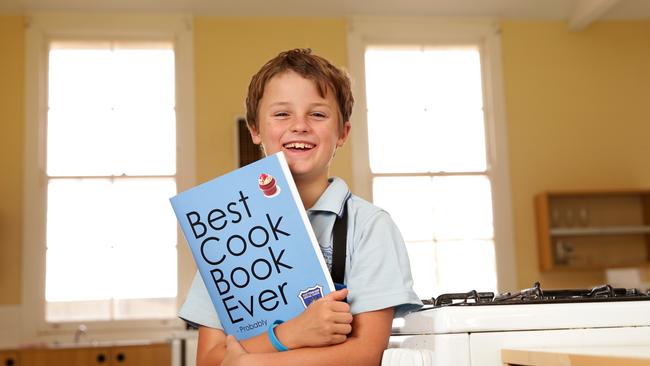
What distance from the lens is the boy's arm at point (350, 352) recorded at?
120 cm

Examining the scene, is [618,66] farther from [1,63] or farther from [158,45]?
[1,63]

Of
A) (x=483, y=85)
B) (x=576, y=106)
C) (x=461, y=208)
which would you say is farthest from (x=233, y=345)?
(x=576, y=106)

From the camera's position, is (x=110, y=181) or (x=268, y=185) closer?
(x=268, y=185)

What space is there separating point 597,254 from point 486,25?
6.19ft

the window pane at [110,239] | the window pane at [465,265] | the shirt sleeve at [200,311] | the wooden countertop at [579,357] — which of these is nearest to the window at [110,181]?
the window pane at [110,239]

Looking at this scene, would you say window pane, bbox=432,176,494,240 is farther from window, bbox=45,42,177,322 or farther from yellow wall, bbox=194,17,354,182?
window, bbox=45,42,177,322

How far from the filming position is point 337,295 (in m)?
1.21

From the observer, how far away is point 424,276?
6172mm

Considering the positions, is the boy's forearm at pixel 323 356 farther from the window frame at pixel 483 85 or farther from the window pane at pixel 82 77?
the window pane at pixel 82 77

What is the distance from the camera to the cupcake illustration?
49.2 inches

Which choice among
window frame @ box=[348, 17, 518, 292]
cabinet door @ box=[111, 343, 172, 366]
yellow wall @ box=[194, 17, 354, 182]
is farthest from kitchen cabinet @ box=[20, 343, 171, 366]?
window frame @ box=[348, 17, 518, 292]

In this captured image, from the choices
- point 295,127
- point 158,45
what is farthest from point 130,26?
point 295,127

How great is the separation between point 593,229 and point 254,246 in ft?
17.0

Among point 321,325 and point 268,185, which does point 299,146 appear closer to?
point 268,185
